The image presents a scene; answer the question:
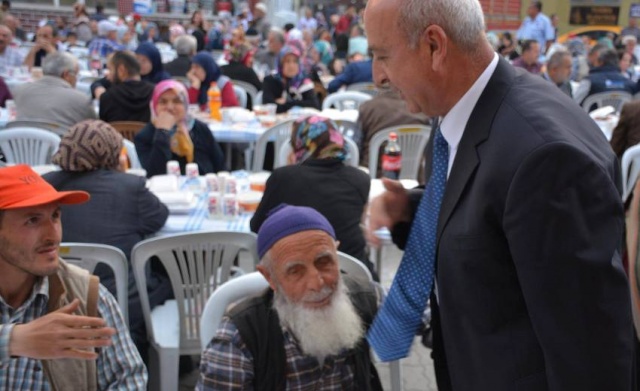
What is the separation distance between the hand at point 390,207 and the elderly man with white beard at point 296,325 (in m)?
0.55

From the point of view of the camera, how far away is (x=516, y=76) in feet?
4.88

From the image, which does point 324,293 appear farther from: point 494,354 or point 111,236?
point 111,236

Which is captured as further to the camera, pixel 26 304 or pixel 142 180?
pixel 142 180

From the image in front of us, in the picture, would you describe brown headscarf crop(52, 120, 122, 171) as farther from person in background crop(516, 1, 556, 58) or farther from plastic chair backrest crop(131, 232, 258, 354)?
person in background crop(516, 1, 556, 58)

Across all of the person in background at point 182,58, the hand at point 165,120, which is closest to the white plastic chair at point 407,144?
the hand at point 165,120

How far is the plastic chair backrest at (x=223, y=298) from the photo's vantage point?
2598 millimetres

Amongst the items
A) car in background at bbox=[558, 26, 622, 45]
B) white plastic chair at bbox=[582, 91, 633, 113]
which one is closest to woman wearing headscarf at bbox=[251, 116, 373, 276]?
white plastic chair at bbox=[582, 91, 633, 113]

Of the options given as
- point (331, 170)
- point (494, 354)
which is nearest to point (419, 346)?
point (331, 170)

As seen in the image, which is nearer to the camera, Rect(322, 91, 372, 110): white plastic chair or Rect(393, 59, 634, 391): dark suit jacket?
Rect(393, 59, 634, 391): dark suit jacket

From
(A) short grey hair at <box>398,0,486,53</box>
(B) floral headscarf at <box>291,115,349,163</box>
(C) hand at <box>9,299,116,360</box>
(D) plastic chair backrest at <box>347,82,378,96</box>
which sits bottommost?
(C) hand at <box>9,299,116,360</box>

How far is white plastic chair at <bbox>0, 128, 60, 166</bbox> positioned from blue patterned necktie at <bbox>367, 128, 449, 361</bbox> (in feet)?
12.2

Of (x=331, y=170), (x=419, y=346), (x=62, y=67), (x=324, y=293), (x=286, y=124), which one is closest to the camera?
(x=324, y=293)

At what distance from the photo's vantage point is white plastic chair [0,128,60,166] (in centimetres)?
492

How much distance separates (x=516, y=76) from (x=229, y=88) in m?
5.85
